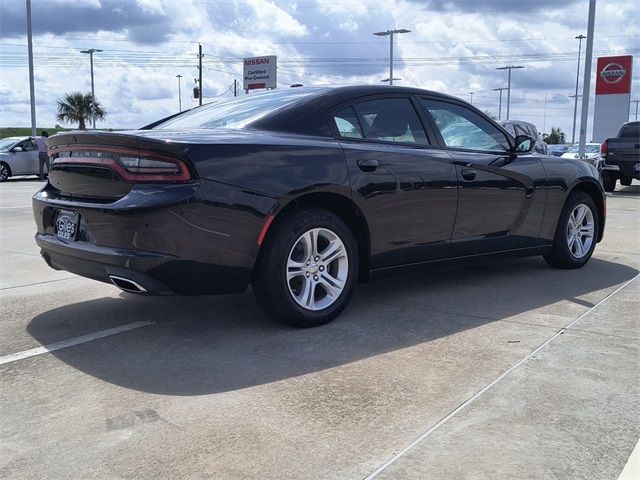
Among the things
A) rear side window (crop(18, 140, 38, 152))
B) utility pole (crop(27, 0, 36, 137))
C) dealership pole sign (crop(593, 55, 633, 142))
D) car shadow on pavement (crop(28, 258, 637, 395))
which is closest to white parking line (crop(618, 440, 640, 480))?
car shadow on pavement (crop(28, 258, 637, 395))

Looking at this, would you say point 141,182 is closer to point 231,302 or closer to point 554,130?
point 231,302

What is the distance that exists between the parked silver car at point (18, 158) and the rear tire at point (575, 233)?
60.8ft

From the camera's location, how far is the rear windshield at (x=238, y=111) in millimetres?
4301

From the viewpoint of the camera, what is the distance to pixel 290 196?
3.87 m

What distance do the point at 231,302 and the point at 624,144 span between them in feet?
46.8

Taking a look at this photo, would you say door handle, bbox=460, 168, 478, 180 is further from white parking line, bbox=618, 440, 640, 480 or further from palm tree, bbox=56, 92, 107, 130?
palm tree, bbox=56, 92, 107, 130

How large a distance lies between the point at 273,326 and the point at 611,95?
40998 mm

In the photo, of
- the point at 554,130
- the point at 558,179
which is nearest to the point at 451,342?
the point at 558,179

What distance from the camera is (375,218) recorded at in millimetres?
4316

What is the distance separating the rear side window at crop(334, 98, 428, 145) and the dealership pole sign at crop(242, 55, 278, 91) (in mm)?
30186

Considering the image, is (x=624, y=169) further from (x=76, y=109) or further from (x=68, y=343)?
(x=76, y=109)

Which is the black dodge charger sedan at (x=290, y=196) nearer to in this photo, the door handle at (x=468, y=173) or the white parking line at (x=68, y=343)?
the door handle at (x=468, y=173)

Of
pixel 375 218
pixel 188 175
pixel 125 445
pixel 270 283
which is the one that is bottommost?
pixel 125 445

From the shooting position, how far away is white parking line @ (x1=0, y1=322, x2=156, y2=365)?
142 inches
